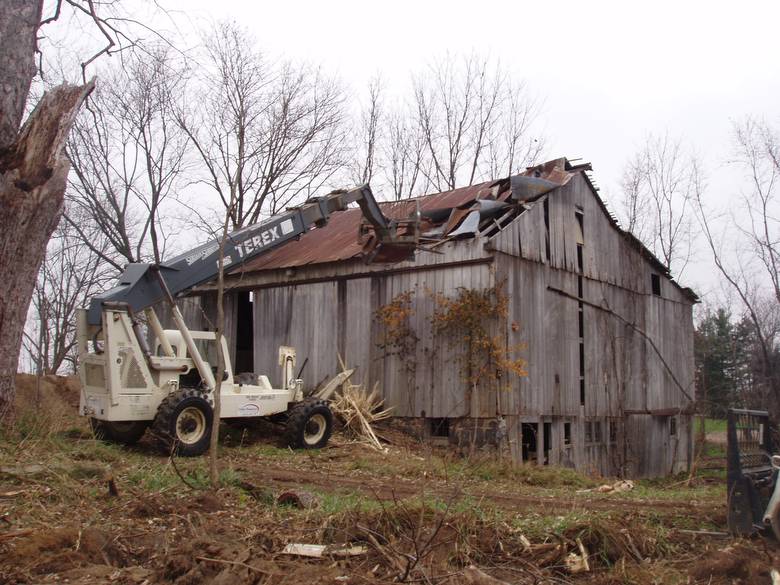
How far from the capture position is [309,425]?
13562 mm

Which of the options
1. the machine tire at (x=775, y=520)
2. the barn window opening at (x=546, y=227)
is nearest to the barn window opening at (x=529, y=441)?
the barn window opening at (x=546, y=227)

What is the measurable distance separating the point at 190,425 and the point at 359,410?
453 centimetres

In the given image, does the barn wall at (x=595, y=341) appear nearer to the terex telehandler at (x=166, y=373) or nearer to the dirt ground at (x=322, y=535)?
the terex telehandler at (x=166, y=373)

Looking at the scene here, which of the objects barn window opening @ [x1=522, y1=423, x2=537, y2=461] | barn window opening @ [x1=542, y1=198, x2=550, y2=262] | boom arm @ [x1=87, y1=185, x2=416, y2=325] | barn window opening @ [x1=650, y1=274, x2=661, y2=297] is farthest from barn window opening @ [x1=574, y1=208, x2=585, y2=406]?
boom arm @ [x1=87, y1=185, x2=416, y2=325]

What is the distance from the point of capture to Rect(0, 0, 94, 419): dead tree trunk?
23.0 ft

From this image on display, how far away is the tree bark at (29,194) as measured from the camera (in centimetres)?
700

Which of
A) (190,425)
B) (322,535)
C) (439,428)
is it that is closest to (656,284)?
(439,428)

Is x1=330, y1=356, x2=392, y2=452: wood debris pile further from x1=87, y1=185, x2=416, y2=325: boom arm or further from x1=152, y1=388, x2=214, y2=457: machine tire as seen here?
x1=152, y1=388, x2=214, y2=457: machine tire

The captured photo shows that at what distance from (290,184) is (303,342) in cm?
1311

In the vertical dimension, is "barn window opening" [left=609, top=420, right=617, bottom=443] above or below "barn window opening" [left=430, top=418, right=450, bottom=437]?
below

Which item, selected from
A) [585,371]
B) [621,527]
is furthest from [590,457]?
[621,527]

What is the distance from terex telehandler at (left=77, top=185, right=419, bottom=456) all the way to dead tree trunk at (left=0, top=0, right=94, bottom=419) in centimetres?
341

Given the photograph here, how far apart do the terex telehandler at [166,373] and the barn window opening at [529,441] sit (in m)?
4.66

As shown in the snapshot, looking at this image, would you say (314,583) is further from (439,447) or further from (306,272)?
(306,272)
